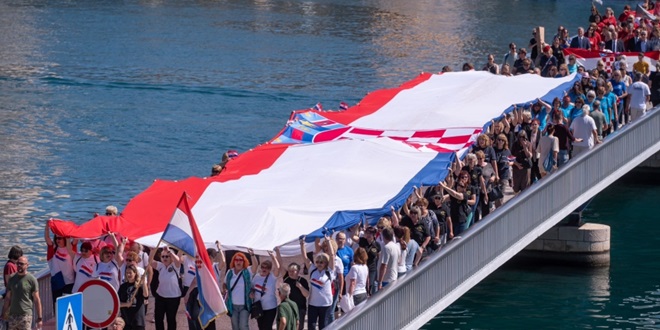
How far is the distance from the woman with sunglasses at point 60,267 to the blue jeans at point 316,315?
10.4ft

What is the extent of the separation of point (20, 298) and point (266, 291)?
2911 millimetres

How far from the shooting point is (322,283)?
57.4 ft

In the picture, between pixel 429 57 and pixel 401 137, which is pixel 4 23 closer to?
pixel 429 57

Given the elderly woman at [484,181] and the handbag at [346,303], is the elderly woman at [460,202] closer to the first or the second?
the elderly woman at [484,181]

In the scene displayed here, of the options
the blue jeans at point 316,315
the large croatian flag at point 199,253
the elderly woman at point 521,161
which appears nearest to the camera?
the large croatian flag at point 199,253

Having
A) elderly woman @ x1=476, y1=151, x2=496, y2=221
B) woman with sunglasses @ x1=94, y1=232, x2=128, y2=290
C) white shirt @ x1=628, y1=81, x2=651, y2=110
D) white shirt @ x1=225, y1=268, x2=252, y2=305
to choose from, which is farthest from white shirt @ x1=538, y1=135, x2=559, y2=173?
woman with sunglasses @ x1=94, y1=232, x2=128, y2=290

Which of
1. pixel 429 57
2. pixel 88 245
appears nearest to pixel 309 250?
pixel 88 245

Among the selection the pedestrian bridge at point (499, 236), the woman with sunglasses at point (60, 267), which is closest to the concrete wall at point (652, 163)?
the pedestrian bridge at point (499, 236)

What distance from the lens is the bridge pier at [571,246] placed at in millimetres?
30172

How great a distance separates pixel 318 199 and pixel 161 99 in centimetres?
3459

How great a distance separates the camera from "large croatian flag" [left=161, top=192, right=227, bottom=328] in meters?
16.5

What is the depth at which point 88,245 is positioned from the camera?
18312 mm

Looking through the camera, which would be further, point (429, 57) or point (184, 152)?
point (429, 57)

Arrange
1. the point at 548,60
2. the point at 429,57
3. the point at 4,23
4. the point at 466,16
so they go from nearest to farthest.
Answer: the point at 548,60
the point at 429,57
the point at 4,23
the point at 466,16
